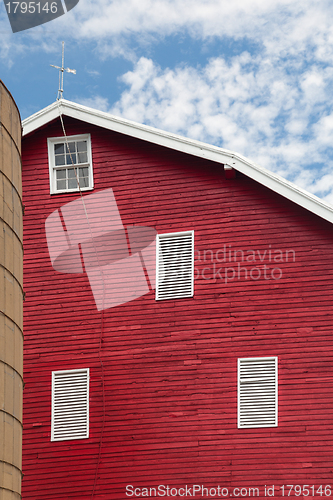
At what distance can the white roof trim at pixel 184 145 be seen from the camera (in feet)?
61.0

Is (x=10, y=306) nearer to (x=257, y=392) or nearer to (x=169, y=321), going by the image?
(x=169, y=321)

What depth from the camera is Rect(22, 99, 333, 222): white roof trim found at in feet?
61.0

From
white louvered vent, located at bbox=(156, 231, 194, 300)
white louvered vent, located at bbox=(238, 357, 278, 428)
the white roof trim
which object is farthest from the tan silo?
white louvered vent, located at bbox=(238, 357, 278, 428)

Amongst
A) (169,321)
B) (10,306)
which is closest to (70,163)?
(169,321)

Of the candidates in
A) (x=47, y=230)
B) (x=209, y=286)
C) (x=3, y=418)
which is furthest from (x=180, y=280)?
(x=3, y=418)

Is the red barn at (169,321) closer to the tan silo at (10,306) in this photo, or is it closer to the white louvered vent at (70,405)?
the white louvered vent at (70,405)

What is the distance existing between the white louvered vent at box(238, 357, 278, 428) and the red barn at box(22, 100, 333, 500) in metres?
0.03

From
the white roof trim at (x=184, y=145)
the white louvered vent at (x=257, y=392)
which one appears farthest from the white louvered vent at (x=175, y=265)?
the white louvered vent at (x=257, y=392)

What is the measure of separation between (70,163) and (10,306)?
29.0 ft

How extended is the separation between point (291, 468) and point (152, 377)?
4.07m

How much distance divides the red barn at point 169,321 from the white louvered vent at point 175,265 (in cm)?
4

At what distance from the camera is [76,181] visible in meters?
20.9

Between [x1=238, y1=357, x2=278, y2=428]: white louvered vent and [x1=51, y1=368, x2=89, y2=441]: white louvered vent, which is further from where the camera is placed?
[x1=51, y1=368, x2=89, y2=441]: white louvered vent

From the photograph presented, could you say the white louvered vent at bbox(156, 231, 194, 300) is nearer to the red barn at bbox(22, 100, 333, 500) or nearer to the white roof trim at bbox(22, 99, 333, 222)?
the red barn at bbox(22, 100, 333, 500)
